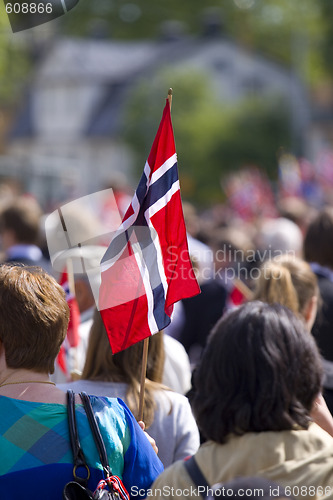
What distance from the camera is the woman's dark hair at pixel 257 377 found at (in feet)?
7.46

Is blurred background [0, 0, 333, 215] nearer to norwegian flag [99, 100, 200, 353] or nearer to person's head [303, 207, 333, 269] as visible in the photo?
person's head [303, 207, 333, 269]

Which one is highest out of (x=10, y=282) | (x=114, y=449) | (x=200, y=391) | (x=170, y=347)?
(x=10, y=282)

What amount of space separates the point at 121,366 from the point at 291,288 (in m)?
1.17

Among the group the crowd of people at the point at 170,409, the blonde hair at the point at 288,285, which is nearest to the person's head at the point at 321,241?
the blonde hair at the point at 288,285

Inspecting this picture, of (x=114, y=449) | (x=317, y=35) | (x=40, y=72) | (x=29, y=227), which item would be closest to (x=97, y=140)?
(x=40, y=72)

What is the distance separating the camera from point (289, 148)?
46.7 metres

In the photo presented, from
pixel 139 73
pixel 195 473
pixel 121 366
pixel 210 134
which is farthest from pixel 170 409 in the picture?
pixel 139 73

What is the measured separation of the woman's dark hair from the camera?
2273 millimetres

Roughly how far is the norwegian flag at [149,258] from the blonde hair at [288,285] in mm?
1166

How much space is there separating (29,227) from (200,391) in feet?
13.6

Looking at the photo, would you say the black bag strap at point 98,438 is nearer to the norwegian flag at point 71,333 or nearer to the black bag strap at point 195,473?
the black bag strap at point 195,473

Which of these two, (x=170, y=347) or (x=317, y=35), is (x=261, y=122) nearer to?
(x=317, y=35)

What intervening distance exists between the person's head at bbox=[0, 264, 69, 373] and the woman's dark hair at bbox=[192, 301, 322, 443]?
1.85 feet

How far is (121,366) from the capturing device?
346 cm
